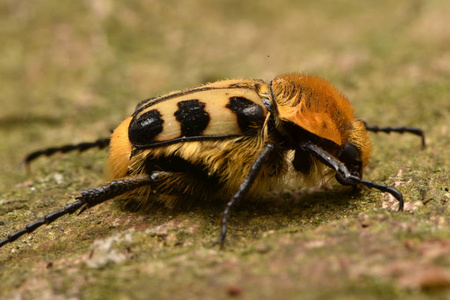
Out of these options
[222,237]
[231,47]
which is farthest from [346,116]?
[231,47]

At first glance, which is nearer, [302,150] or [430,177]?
[302,150]

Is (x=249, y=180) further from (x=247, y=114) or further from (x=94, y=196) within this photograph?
(x=94, y=196)

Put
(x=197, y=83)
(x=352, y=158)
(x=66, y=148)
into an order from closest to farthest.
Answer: (x=352, y=158) < (x=66, y=148) < (x=197, y=83)

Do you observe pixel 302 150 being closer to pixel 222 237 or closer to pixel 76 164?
pixel 222 237

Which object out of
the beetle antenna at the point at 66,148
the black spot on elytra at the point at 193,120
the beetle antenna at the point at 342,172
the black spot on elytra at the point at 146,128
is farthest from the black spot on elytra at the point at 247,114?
the beetle antenna at the point at 66,148

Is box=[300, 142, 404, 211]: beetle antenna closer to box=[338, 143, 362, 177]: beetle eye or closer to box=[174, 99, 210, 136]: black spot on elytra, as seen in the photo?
box=[338, 143, 362, 177]: beetle eye

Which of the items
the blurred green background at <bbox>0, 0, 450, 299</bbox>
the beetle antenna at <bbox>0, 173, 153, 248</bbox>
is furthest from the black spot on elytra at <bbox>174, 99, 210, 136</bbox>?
the blurred green background at <bbox>0, 0, 450, 299</bbox>

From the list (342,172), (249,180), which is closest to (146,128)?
(249,180)
